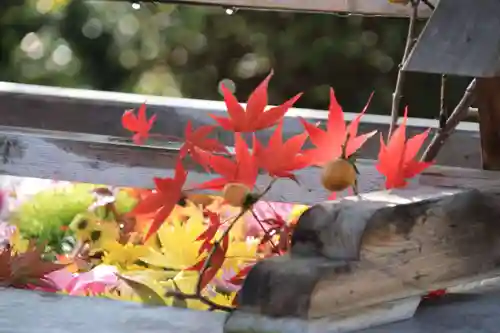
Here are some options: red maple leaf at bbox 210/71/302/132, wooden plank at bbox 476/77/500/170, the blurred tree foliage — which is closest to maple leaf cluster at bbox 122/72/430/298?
red maple leaf at bbox 210/71/302/132

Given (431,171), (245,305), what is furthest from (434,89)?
(245,305)

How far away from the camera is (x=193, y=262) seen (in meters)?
0.68

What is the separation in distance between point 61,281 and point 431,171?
0.33 meters

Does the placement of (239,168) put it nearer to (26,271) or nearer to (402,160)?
(402,160)

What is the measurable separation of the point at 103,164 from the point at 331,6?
44cm

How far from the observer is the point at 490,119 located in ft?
2.05

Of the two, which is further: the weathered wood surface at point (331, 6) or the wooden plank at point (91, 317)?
the weathered wood surface at point (331, 6)

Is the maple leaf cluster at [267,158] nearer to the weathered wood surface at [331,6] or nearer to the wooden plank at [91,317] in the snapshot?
the wooden plank at [91,317]

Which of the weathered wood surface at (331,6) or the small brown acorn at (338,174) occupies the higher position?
the weathered wood surface at (331,6)

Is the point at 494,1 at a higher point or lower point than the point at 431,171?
higher

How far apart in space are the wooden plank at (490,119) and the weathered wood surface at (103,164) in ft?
0.28

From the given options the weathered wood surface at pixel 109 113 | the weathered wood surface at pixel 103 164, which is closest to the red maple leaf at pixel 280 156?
the weathered wood surface at pixel 103 164

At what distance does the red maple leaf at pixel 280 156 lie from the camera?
0.50 m

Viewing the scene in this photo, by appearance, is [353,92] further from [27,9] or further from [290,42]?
[27,9]
